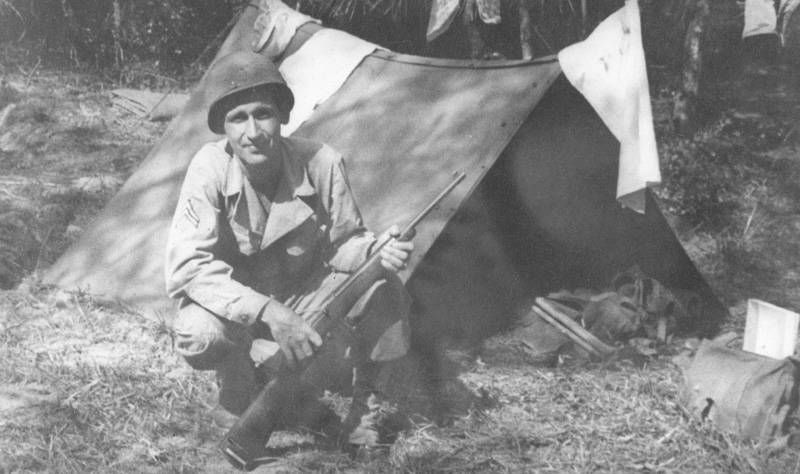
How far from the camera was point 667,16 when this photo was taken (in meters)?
8.62

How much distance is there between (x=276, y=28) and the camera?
5.74 metres

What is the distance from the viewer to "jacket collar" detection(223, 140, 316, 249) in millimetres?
3674

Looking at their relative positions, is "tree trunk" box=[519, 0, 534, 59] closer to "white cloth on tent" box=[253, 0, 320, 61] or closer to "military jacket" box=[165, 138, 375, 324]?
"white cloth on tent" box=[253, 0, 320, 61]

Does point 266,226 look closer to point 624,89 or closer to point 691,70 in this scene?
point 624,89

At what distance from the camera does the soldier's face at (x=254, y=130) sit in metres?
3.55

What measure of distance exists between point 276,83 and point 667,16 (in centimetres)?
591

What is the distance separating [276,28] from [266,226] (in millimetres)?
2360

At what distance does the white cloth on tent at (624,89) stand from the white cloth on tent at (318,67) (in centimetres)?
141

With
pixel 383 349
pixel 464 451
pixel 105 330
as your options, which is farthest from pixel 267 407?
pixel 105 330

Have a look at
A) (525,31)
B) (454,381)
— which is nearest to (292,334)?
(454,381)

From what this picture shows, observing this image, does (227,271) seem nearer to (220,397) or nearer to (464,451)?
(220,397)

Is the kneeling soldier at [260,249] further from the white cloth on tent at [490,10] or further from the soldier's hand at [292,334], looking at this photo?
the white cloth on tent at [490,10]

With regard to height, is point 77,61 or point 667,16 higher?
point 667,16

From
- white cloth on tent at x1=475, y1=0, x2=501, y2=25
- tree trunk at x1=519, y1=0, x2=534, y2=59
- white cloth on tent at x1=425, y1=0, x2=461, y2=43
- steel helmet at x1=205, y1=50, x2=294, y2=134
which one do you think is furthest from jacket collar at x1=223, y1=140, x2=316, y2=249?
tree trunk at x1=519, y1=0, x2=534, y2=59
